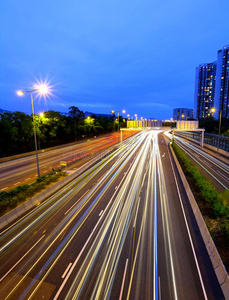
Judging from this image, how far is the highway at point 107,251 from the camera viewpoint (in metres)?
7.82

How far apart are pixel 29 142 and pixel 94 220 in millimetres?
37472

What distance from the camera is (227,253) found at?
9.51m

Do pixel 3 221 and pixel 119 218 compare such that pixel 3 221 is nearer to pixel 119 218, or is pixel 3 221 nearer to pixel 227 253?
pixel 119 218

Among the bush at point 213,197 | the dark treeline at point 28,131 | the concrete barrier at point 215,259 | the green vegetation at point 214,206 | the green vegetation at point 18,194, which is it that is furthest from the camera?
the dark treeline at point 28,131

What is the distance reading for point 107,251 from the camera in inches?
398

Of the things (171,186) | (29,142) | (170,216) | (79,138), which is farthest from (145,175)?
(79,138)

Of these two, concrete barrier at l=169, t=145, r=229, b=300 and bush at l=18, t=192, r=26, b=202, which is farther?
bush at l=18, t=192, r=26, b=202

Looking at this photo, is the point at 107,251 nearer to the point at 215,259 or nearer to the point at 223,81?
the point at 215,259

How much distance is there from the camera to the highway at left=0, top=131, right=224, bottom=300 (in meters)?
7.82

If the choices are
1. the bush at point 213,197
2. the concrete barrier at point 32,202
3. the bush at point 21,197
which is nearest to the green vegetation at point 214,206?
the bush at point 213,197

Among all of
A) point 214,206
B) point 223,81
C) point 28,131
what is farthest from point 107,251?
point 223,81

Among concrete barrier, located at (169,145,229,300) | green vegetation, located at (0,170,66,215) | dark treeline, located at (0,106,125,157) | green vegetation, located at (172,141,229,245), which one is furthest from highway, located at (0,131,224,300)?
dark treeline, located at (0,106,125,157)

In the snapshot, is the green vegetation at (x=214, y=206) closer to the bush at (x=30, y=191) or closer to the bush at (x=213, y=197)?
the bush at (x=213, y=197)

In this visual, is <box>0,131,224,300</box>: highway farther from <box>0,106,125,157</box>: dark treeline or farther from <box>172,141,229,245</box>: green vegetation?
<box>0,106,125,157</box>: dark treeline
